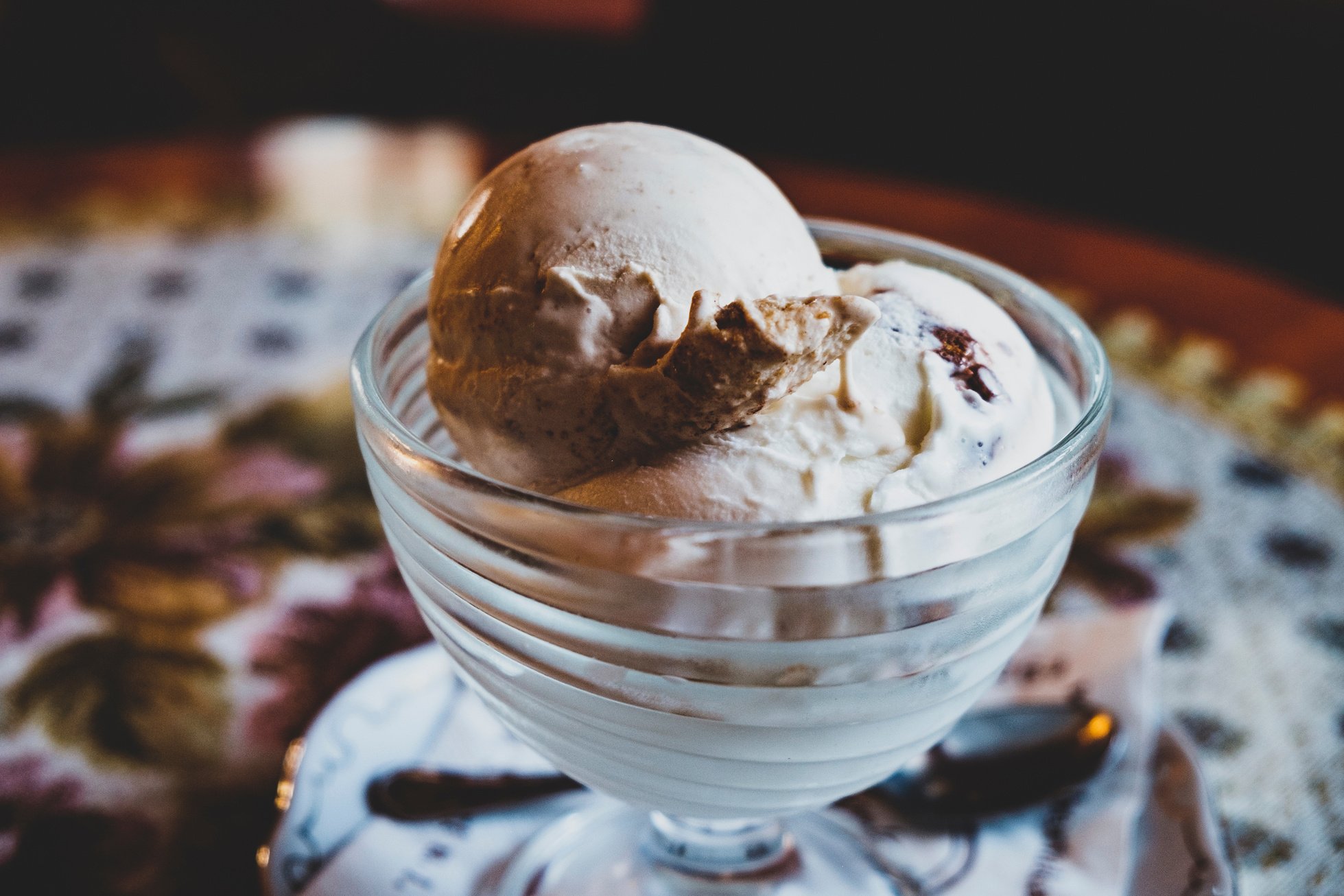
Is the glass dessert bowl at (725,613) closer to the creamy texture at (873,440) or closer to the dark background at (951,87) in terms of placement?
the creamy texture at (873,440)

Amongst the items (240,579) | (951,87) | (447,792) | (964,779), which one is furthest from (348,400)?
(951,87)

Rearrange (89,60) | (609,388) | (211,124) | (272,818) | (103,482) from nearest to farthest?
(609,388) → (272,818) → (103,482) → (211,124) → (89,60)

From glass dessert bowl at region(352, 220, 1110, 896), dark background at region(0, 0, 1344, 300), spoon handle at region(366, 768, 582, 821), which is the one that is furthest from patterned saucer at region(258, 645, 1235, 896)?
dark background at region(0, 0, 1344, 300)

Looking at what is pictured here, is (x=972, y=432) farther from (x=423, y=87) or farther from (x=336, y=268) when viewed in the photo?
(x=423, y=87)

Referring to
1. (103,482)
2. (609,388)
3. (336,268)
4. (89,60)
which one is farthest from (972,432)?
(89,60)


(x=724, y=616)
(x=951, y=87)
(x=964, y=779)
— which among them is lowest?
(x=951, y=87)

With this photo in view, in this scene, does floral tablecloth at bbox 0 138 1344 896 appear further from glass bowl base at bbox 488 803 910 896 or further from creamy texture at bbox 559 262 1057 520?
creamy texture at bbox 559 262 1057 520

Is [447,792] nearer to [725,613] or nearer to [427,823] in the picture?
[427,823]
